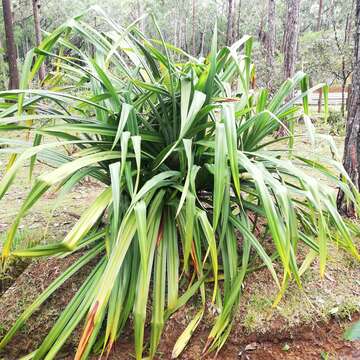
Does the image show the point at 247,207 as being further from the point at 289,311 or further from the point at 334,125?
the point at 334,125

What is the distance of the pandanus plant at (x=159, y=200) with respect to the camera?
1.15m

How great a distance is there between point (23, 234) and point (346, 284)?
1.61 metres

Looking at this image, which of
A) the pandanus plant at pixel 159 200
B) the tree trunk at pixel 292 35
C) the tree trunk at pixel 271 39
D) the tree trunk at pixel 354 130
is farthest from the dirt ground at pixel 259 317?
the tree trunk at pixel 271 39

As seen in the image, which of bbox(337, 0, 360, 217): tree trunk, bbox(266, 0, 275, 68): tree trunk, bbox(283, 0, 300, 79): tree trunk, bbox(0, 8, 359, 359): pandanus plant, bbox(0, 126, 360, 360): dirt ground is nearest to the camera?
bbox(0, 8, 359, 359): pandanus plant

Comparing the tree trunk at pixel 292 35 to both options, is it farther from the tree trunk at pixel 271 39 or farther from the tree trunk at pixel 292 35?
the tree trunk at pixel 271 39

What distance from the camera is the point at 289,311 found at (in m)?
1.41

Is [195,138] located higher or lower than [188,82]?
lower

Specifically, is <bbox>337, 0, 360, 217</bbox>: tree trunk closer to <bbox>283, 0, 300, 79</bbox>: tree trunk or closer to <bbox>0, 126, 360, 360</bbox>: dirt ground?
<bbox>0, 126, 360, 360</bbox>: dirt ground

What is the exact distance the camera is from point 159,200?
1417 mm

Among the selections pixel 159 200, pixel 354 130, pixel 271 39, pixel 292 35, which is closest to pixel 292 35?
pixel 292 35

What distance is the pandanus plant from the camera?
1147 mm

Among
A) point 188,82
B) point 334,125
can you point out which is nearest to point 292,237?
point 188,82

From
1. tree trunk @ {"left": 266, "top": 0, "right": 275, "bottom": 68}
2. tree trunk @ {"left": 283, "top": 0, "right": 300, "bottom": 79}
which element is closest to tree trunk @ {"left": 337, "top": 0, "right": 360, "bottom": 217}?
tree trunk @ {"left": 283, "top": 0, "right": 300, "bottom": 79}

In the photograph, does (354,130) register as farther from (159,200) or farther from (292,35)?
(292,35)
